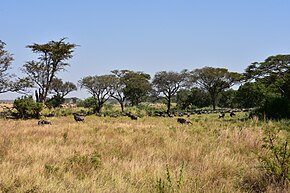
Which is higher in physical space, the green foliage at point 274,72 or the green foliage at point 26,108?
the green foliage at point 274,72

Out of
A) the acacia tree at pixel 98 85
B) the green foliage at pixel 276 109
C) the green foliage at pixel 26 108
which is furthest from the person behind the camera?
the acacia tree at pixel 98 85

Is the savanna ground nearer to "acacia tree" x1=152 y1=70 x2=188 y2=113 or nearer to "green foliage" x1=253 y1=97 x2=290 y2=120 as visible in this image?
"green foliage" x1=253 y1=97 x2=290 y2=120

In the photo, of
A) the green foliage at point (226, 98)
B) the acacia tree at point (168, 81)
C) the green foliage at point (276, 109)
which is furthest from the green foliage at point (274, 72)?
the green foliage at point (226, 98)

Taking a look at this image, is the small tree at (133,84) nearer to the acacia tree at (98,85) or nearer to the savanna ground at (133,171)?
the acacia tree at (98,85)

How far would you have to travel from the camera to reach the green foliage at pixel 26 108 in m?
26.3

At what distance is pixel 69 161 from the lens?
5.85 metres

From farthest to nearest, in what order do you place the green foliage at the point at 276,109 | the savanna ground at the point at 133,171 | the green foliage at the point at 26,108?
the green foliage at the point at 26,108, the green foliage at the point at 276,109, the savanna ground at the point at 133,171

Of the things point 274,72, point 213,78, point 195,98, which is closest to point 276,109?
point 274,72

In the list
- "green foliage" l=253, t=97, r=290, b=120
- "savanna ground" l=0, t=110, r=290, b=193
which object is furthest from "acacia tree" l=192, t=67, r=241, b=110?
"savanna ground" l=0, t=110, r=290, b=193

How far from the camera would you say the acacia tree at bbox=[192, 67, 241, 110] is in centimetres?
5419

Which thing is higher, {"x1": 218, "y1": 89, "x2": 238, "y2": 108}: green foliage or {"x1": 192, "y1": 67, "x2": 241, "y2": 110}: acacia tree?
{"x1": 192, "y1": 67, "x2": 241, "y2": 110}: acacia tree

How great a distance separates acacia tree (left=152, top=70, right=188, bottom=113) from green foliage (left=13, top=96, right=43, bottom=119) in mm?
26706

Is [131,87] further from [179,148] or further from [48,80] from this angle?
[179,148]

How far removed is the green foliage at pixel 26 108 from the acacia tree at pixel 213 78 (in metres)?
33.9
